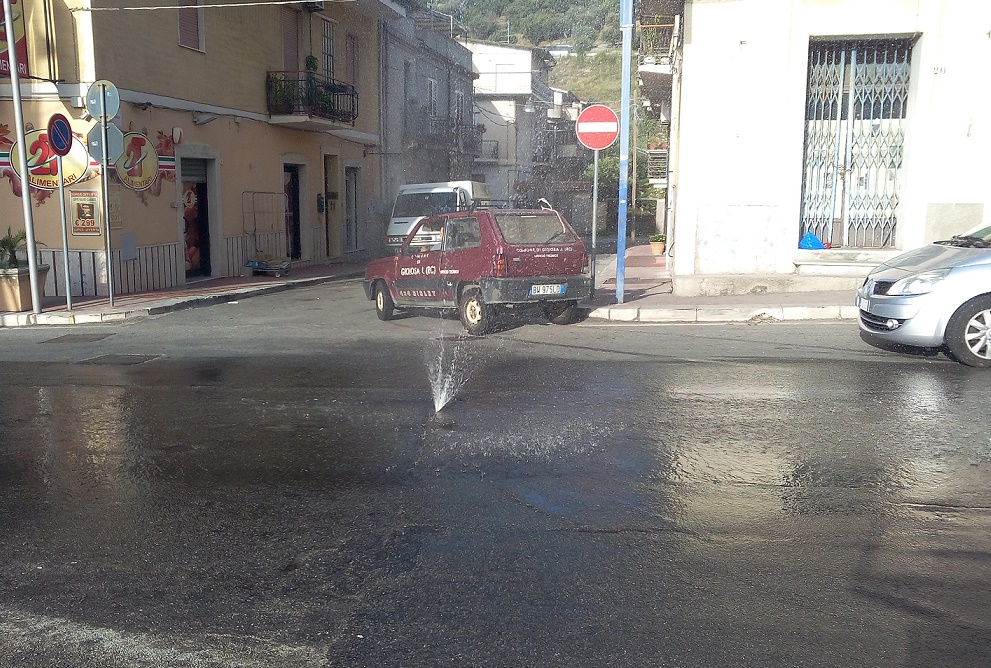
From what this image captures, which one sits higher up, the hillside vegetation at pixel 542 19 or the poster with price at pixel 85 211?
the hillside vegetation at pixel 542 19

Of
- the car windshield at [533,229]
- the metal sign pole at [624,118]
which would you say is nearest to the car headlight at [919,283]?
the car windshield at [533,229]

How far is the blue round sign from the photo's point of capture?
44.2 feet

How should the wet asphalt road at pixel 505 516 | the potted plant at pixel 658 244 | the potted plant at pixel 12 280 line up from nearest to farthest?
the wet asphalt road at pixel 505 516 < the potted plant at pixel 12 280 < the potted plant at pixel 658 244

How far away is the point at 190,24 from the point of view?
18719 millimetres

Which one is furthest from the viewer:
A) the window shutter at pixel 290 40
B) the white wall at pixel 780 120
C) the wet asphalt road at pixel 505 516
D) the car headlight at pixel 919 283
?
the window shutter at pixel 290 40

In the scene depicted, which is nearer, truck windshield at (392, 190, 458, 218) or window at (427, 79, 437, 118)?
truck windshield at (392, 190, 458, 218)

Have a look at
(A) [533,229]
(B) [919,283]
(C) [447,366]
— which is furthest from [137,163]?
(B) [919,283]

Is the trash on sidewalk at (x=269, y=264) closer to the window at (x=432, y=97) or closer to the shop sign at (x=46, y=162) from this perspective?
the shop sign at (x=46, y=162)

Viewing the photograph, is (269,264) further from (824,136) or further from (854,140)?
(854,140)

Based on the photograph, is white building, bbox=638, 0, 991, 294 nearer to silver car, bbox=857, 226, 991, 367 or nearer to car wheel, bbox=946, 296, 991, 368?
silver car, bbox=857, 226, 991, 367

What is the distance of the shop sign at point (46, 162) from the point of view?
15.9 meters

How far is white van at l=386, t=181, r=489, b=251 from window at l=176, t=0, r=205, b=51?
569 centimetres

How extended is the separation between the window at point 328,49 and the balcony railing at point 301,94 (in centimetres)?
120

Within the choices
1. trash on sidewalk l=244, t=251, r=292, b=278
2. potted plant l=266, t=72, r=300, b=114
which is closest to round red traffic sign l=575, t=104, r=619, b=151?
trash on sidewalk l=244, t=251, r=292, b=278
